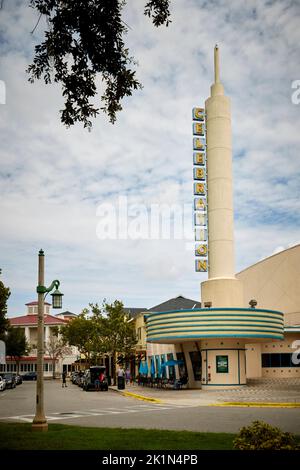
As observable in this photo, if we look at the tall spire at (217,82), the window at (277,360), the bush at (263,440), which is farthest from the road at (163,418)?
the tall spire at (217,82)

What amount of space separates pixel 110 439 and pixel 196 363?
3336 centimetres

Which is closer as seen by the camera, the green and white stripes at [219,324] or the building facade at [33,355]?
the green and white stripes at [219,324]

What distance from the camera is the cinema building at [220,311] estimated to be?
135 feet

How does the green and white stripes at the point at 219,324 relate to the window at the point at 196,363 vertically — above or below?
above

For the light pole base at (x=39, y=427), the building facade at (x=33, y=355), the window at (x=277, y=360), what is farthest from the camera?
the building facade at (x=33, y=355)

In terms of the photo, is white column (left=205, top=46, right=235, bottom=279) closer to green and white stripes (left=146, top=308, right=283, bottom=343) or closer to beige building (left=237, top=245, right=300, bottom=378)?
green and white stripes (left=146, top=308, right=283, bottom=343)

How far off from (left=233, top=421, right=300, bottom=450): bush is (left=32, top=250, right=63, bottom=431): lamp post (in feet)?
26.9

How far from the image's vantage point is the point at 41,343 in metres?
17.2

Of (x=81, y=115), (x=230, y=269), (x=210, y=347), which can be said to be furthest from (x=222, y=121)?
(x=81, y=115)

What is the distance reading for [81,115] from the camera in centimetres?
1145

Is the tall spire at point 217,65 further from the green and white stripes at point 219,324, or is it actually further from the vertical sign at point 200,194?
the green and white stripes at point 219,324

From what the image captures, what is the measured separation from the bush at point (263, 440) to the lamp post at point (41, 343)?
8.19m

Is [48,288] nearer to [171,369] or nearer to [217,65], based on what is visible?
[171,369]
